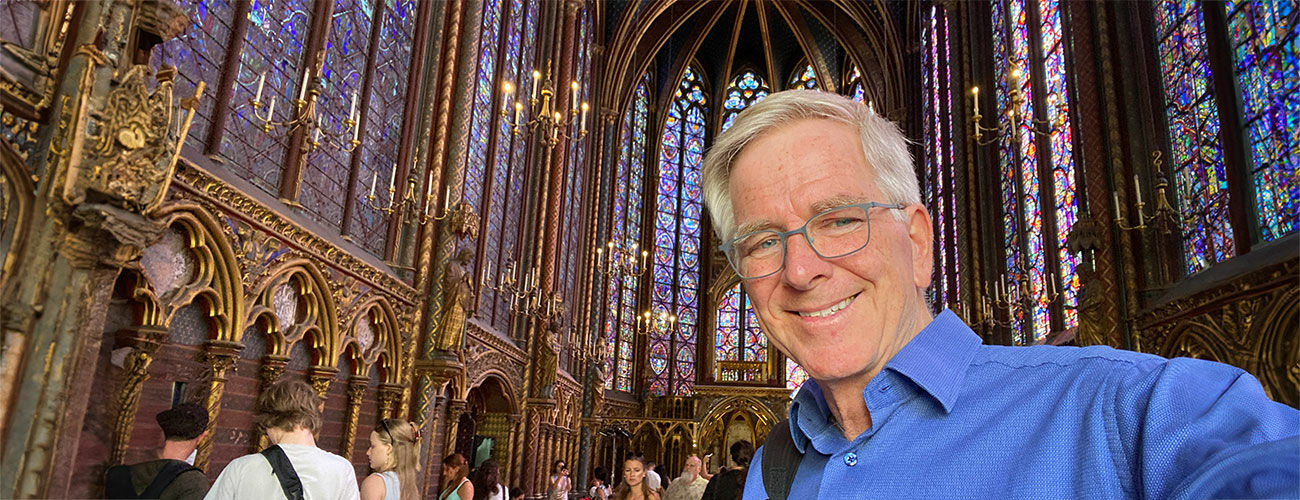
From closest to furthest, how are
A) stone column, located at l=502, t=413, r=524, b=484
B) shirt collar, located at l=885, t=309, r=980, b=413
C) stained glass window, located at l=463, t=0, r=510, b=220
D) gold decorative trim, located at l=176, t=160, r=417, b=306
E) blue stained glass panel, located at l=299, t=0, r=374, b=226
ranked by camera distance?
shirt collar, located at l=885, t=309, r=980, b=413 → gold decorative trim, located at l=176, t=160, r=417, b=306 → blue stained glass panel, located at l=299, t=0, r=374, b=226 → stained glass window, located at l=463, t=0, r=510, b=220 → stone column, located at l=502, t=413, r=524, b=484

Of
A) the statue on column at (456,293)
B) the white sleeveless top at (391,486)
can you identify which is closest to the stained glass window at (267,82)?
the statue on column at (456,293)

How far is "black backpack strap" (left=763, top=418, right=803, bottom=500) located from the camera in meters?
1.24

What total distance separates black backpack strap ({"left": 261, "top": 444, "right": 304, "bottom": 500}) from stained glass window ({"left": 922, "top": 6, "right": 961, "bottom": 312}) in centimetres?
1413

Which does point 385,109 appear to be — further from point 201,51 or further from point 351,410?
point 351,410

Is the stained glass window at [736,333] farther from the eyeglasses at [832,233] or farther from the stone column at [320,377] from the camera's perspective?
the eyeglasses at [832,233]

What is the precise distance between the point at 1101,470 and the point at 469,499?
549 cm

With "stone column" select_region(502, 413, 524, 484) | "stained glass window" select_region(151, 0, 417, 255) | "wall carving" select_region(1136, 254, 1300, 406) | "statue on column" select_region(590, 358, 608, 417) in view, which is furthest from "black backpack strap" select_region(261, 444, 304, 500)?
"statue on column" select_region(590, 358, 608, 417)

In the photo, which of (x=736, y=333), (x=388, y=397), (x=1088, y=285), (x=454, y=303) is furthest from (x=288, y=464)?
(x=736, y=333)

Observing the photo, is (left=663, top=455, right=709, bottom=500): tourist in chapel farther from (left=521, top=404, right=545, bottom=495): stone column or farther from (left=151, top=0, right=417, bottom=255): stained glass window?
(left=521, top=404, right=545, bottom=495): stone column

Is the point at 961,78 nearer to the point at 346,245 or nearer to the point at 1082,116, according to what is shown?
the point at 1082,116

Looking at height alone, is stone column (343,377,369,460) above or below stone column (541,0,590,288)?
below

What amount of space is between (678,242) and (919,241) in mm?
24034

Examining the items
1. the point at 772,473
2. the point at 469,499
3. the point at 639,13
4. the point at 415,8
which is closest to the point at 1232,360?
the point at 469,499

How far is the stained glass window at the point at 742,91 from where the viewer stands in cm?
2722
